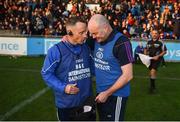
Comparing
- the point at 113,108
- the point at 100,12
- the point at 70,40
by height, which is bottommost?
the point at 113,108

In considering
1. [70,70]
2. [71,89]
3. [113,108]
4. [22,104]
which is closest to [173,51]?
[22,104]

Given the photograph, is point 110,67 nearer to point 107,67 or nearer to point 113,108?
point 107,67

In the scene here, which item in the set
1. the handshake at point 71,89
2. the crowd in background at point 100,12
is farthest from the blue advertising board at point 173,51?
the handshake at point 71,89

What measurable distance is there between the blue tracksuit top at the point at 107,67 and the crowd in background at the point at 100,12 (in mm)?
16021

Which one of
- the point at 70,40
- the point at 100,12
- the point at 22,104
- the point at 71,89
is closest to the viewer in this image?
the point at 71,89

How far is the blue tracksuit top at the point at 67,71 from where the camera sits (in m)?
5.37

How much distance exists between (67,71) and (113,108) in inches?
33.9

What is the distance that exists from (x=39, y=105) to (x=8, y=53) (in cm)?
1188

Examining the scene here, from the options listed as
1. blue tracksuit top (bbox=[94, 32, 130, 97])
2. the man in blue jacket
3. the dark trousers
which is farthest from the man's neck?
the dark trousers

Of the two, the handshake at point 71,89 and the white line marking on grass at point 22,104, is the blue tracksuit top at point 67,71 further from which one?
the white line marking on grass at point 22,104

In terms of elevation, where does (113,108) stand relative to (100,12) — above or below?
below

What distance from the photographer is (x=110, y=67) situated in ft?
18.5

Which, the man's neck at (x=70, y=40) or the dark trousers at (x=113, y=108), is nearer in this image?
the man's neck at (x=70, y=40)

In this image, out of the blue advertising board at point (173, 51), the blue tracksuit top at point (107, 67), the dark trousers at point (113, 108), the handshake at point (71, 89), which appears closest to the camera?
the handshake at point (71, 89)
